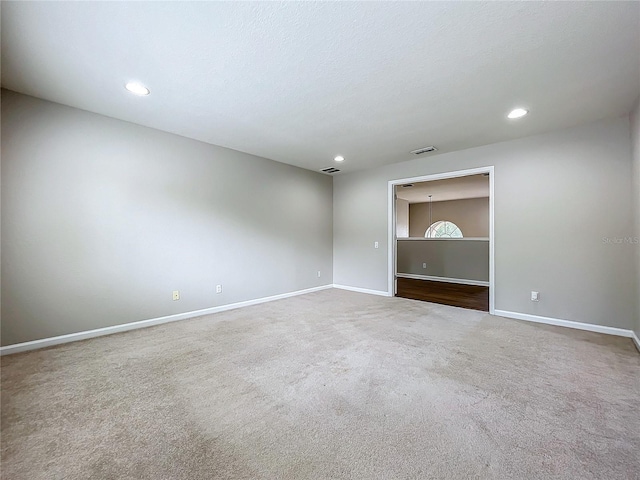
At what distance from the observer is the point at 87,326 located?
305 centimetres

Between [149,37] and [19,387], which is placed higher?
[149,37]

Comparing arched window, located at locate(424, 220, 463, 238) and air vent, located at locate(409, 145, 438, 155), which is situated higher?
air vent, located at locate(409, 145, 438, 155)

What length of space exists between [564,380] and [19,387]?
166 inches

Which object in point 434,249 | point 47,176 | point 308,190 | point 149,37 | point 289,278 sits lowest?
point 289,278

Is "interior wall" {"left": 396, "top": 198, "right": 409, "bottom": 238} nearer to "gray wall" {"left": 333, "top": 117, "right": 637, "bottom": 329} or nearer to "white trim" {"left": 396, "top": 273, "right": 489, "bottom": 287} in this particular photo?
"white trim" {"left": 396, "top": 273, "right": 489, "bottom": 287}

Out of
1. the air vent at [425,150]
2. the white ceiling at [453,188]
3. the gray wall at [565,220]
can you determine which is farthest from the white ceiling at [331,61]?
the white ceiling at [453,188]

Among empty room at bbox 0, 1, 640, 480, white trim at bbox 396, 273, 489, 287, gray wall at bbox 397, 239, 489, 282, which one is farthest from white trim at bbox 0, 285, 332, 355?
gray wall at bbox 397, 239, 489, 282

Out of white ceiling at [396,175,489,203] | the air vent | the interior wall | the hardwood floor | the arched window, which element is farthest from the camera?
the interior wall

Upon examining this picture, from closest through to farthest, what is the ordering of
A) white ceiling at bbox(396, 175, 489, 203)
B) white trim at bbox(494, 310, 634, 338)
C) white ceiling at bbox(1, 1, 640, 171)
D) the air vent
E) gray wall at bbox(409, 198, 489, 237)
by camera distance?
white ceiling at bbox(1, 1, 640, 171), white trim at bbox(494, 310, 634, 338), the air vent, white ceiling at bbox(396, 175, 489, 203), gray wall at bbox(409, 198, 489, 237)

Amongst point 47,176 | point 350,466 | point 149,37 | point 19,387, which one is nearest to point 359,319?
point 350,466

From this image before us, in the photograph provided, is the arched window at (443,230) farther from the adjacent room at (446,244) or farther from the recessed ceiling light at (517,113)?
the recessed ceiling light at (517,113)

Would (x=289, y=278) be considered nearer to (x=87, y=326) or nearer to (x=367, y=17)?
(x=87, y=326)

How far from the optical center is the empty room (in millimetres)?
1553

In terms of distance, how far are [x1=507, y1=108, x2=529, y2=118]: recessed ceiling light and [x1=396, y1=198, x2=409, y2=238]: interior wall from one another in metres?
6.76
